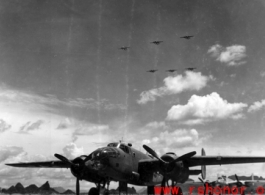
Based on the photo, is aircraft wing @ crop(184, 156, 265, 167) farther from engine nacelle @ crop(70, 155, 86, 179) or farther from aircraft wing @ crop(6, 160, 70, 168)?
aircraft wing @ crop(6, 160, 70, 168)

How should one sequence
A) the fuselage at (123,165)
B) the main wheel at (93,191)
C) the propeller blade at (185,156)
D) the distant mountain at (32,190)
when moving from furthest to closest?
the distant mountain at (32,190) < the main wheel at (93,191) < the propeller blade at (185,156) < the fuselage at (123,165)

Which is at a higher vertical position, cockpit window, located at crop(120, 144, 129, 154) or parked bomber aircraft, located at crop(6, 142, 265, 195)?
cockpit window, located at crop(120, 144, 129, 154)

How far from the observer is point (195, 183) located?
73.8m

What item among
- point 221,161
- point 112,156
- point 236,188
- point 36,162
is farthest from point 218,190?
point 36,162

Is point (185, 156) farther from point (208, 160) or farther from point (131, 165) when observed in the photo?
point (131, 165)

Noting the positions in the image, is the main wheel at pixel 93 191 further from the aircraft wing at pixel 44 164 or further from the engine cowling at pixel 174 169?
the aircraft wing at pixel 44 164

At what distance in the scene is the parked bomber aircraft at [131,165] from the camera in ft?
60.2

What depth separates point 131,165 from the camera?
20.9 metres

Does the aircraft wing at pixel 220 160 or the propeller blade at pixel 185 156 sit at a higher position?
the propeller blade at pixel 185 156

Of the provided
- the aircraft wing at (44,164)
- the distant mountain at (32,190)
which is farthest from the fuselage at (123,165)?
the distant mountain at (32,190)

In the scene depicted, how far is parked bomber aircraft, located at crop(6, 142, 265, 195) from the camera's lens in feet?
60.2

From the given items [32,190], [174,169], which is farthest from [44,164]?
[32,190]

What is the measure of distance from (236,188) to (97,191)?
20.3 m

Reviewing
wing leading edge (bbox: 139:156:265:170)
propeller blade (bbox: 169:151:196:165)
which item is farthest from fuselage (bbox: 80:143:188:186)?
propeller blade (bbox: 169:151:196:165)
